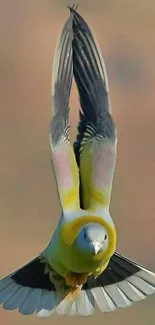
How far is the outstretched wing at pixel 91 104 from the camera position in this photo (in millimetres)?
2295

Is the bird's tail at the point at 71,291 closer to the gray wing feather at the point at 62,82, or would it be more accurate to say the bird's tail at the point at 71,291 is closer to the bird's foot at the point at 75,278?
the bird's foot at the point at 75,278

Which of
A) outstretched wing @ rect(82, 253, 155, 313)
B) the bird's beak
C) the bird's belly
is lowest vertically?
outstretched wing @ rect(82, 253, 155, 313)

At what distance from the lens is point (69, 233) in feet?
7.05

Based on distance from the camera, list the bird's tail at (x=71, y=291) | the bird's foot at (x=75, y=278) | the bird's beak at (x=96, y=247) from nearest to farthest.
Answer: the bird's beak at (x=96, y=247) → the bird's foot at (x=75, y=278) → the bird's tail at (x=71, y=291)

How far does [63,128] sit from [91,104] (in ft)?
0.32

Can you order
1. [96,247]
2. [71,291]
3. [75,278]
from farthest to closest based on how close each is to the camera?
[71,291], [75,278], [96,247]

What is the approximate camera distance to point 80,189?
88.2 inches

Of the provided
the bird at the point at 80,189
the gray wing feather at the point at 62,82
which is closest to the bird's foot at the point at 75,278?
the bird at the point at 80,189

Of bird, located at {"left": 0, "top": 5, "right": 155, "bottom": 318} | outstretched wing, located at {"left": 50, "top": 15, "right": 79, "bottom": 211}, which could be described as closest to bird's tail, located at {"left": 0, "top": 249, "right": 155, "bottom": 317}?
bird, located at {"left": 0, "top": 5, "right": 155, "bottom": 318}

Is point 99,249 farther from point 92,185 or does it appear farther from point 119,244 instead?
point 119,244

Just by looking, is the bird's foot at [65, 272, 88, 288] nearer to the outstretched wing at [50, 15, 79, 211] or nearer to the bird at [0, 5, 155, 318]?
the bird at [0, 5, 155, 318]

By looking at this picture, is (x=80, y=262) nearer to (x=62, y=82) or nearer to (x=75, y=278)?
(x=75, y=278)

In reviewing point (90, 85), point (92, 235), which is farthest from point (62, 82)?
point (92, 235)

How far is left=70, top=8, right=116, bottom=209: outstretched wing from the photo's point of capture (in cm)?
229
